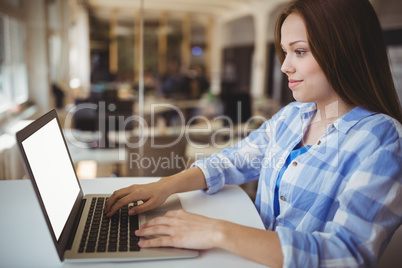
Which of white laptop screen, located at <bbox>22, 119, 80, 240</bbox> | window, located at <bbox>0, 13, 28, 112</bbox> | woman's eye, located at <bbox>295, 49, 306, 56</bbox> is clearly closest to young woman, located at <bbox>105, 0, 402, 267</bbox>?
woman's eye, located at <bbox>295, 49, 306, 56</bbox>

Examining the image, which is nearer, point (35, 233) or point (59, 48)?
point (35, 233)

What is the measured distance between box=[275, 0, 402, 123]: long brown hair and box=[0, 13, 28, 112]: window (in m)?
1.95

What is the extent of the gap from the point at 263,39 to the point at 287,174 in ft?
25.3

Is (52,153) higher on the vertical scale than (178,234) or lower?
higher

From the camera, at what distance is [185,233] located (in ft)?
2.41

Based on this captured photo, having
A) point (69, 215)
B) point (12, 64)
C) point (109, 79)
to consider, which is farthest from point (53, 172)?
point (109, 79)

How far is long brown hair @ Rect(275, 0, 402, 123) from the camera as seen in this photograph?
879 mm

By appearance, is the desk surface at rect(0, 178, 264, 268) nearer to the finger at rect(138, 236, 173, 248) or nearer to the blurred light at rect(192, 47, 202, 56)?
the finger at rect(138, 236, 173, 248)

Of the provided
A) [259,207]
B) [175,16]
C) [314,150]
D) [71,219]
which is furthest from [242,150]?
[175,16]

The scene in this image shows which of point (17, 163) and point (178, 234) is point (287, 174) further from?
point (17, 163)

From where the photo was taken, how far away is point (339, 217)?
75cm

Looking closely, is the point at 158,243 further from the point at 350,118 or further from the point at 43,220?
the point at 350,118

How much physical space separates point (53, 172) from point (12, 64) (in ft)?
6.27

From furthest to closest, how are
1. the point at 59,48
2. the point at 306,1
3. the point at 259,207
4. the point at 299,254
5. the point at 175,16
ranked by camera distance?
1. the point at 175,16
2. the point at 59,48
3. the point at 259,207
4. the point at 306,1
5. the point at 299,254
